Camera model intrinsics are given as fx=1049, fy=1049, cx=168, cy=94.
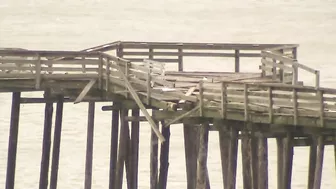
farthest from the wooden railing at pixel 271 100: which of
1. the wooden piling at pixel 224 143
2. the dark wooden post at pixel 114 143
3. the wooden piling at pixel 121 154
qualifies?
the dark wooden post at pixel 114 143

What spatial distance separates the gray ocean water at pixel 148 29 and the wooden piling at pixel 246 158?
17.1 meters

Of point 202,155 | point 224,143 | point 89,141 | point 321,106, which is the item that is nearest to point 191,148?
point 224,143

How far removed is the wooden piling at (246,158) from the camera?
1780 centimetres

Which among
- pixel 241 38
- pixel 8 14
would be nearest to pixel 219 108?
pixel 241 38

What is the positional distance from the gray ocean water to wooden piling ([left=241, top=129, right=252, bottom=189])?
56.2ft

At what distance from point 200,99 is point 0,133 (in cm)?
2135

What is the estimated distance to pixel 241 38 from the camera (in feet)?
178

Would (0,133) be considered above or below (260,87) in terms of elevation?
below

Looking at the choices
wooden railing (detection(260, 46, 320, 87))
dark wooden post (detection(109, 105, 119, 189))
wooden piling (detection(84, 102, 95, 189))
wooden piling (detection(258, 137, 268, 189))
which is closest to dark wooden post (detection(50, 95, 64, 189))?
wooden piling (detection(84, 102, 95, 189))

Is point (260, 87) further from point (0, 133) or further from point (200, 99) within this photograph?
point (0, 133)

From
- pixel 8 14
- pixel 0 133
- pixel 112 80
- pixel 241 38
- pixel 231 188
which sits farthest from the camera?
pixel 8 14

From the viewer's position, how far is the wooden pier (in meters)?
16.6

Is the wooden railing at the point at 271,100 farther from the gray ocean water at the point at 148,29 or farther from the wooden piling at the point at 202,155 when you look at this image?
the gray ocean water at the point at 148,29

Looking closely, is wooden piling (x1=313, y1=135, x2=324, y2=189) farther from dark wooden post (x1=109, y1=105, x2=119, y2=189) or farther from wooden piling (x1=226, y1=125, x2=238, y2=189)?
dark wooden post (x1=109, y1=105, x2=119, y2=189)
